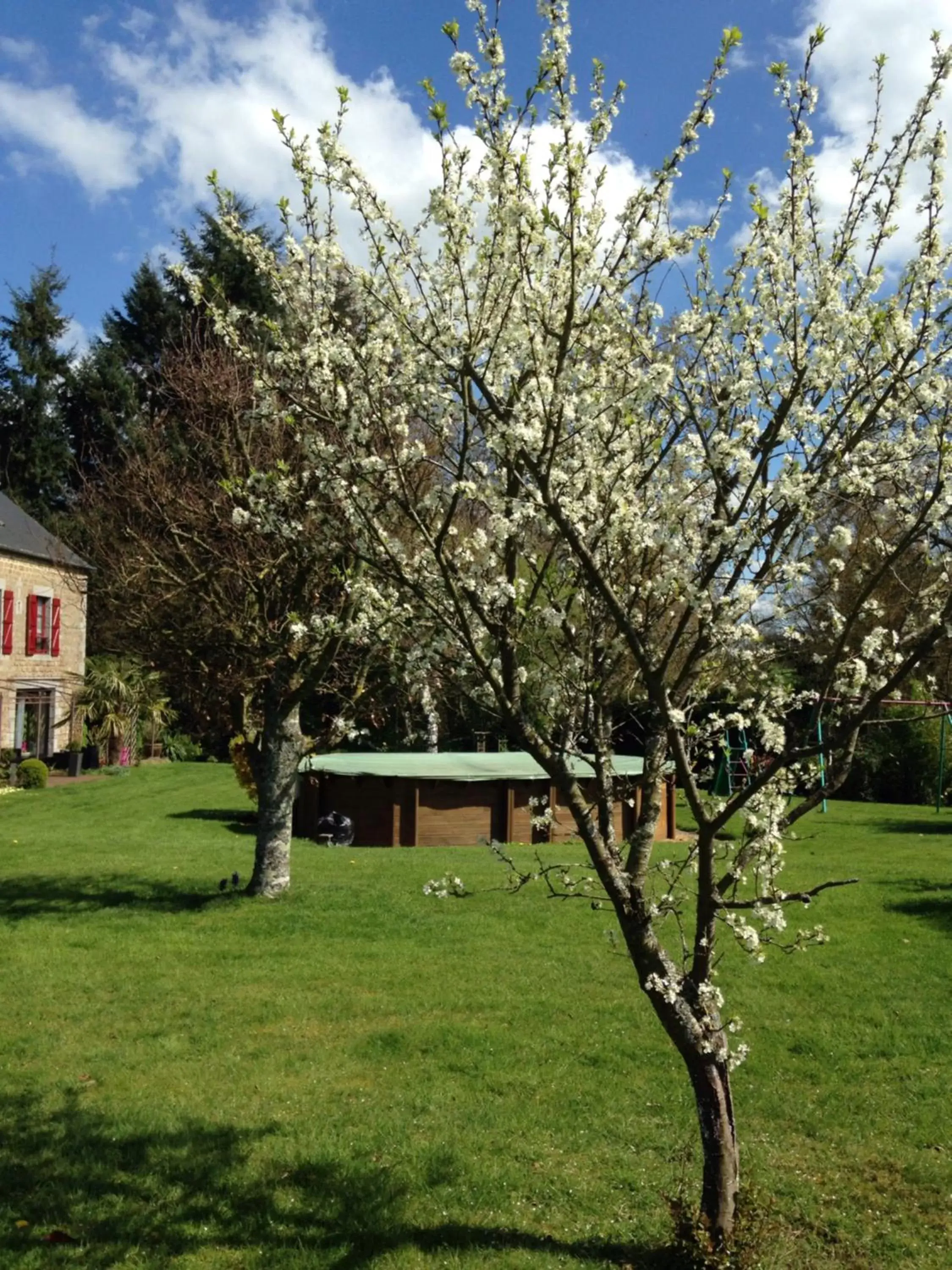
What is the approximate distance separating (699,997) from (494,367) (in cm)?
269

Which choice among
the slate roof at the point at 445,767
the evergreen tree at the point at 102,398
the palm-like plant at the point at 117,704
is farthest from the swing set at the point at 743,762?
the evergreen tree at the point at 102,398

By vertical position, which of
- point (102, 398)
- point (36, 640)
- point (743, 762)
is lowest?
point (743, 762)

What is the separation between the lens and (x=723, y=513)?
3967mm

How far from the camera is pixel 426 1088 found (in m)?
6.13

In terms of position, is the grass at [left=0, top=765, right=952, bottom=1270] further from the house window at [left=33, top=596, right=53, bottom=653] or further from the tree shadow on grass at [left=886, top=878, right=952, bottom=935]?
the house window at [left=33, top=596, right=53, bottom=653]

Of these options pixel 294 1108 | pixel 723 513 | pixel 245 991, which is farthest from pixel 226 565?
pixel 723 513

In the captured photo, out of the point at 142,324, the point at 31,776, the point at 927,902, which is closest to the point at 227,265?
the point at 142,324

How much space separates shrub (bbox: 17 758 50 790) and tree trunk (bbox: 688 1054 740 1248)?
73.3ft

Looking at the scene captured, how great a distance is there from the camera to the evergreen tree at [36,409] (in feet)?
121

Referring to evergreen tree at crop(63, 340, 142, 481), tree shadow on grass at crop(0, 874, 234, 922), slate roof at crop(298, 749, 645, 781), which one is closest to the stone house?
evergreen tree at crop(63, 340, 142, 481)

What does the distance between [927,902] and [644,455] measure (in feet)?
28.6

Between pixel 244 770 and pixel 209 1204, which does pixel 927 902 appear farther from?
pixel 244 770

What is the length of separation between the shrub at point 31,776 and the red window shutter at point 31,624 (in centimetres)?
482

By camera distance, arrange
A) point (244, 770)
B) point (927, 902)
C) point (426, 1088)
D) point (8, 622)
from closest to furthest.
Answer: point (426, 1088) < point (927, 902) < point (244, 770) < point (8, 622)
